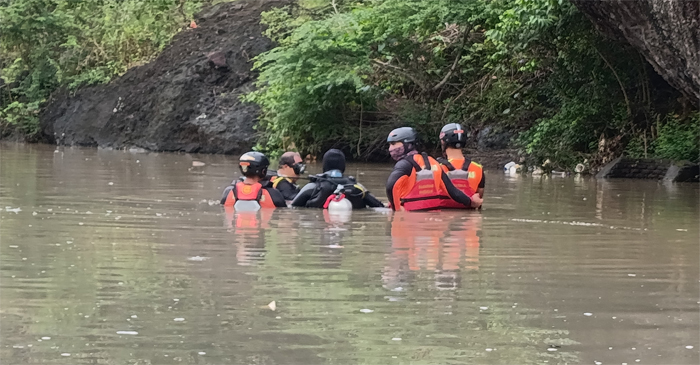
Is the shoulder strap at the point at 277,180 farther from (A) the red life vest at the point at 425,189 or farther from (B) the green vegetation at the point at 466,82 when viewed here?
(B) the green vegetation at the point at 466,82

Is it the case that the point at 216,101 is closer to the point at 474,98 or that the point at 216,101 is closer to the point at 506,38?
the point at 474,98

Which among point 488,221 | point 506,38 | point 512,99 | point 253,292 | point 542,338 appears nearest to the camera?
point 542,338

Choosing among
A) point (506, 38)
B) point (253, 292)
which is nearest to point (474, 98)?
point (506, 38)

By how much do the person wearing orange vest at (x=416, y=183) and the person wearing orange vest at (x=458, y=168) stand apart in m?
0.14

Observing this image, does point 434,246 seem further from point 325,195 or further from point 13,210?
point 13,210

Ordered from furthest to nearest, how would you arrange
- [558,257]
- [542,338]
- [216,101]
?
[216,101]
[558,257]
[542,338]

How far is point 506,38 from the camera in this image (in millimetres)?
22547

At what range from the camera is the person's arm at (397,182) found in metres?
12.5

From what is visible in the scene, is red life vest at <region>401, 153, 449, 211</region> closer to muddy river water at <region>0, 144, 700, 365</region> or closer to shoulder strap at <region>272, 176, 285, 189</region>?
muddy river water at <region>0, 144, 700, 365</region>

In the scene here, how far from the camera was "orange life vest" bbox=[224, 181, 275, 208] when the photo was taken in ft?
41.0

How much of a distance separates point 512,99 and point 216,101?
1221 centimetres

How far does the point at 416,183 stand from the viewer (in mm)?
12648

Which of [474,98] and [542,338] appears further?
[474,98]

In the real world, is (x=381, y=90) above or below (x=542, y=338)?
above
